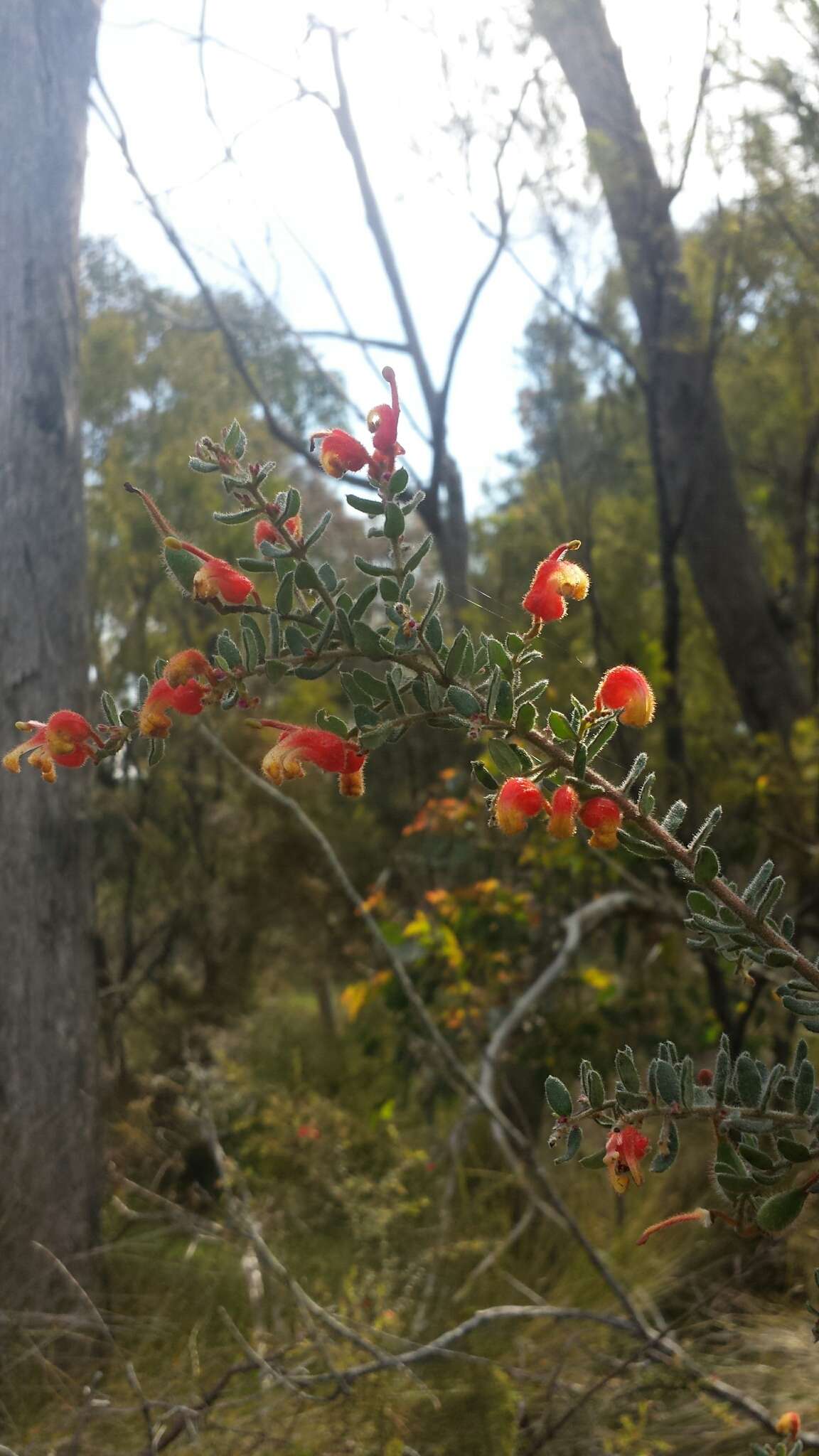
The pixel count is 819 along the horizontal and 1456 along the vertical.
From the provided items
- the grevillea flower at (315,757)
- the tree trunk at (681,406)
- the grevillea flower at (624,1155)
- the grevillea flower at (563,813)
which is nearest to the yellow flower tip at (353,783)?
the grevillea flower at (315,757)

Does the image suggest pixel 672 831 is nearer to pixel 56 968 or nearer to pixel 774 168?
pixel 56 968

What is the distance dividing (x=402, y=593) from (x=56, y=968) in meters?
1.80

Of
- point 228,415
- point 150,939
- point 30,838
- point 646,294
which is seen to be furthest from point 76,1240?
point 228,415

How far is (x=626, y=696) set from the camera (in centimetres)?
58

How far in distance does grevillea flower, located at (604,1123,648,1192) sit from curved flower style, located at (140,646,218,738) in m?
0.31

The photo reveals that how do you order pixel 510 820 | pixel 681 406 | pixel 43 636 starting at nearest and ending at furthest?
1. pixel 510 820
2. pixel 43 636
3. pixel 681 406

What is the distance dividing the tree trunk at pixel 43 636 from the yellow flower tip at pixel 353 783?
1533 mm

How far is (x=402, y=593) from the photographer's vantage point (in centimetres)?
56

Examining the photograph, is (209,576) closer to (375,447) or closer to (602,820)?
(375,447)

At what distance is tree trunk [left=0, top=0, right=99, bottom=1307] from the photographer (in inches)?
79.6

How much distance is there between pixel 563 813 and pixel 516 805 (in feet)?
0.08

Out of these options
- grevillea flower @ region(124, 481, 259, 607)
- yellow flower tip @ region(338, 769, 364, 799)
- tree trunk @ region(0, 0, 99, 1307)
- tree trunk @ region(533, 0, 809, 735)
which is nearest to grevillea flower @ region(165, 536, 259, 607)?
grevillea flower @ region(124, 481, 259, 607)

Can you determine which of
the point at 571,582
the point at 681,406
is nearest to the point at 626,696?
the point at 571,582

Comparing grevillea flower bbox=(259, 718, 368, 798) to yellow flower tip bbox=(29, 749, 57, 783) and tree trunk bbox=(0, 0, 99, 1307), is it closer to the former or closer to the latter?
yellow flower tip bbox=(29, 749, 57, 783)
